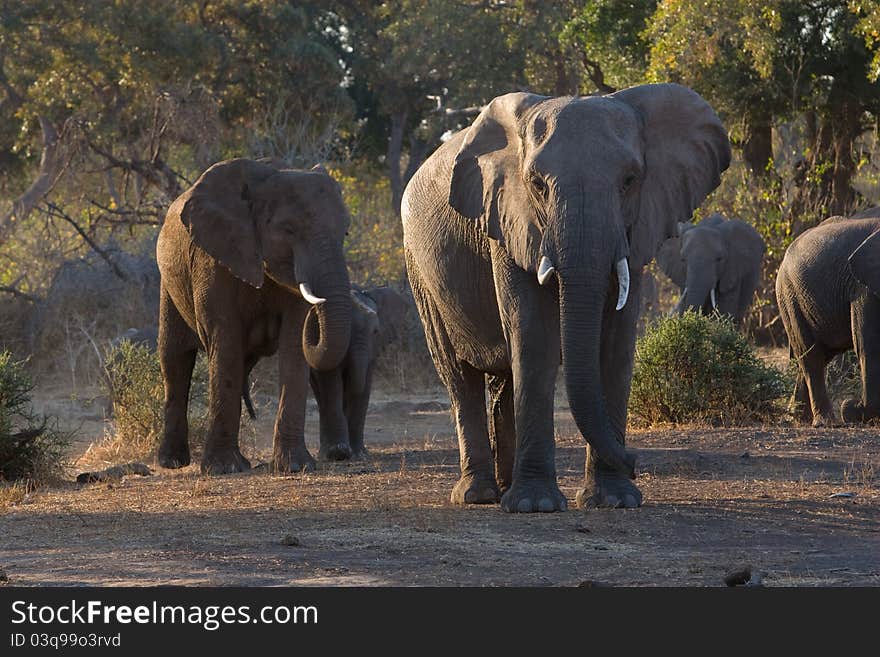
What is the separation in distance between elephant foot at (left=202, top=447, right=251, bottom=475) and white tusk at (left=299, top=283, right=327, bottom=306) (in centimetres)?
127

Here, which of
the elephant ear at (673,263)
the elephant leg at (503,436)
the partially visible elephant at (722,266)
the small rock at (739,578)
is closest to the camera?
the small rock at (739,578)

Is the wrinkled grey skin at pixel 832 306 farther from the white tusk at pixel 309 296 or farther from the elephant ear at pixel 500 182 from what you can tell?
the elephant ear at pixel 500 182

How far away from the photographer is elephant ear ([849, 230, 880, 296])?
43.1 feet

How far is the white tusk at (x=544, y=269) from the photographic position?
23.9 feet

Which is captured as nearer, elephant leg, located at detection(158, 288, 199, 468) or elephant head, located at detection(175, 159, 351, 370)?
elephant head, located at detection(175, 159, 351, 370)

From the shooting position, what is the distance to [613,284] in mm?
7652

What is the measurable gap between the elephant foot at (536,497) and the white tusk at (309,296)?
312cm

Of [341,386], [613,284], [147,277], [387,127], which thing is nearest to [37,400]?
[147,277]

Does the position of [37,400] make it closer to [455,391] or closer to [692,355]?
[692,355]

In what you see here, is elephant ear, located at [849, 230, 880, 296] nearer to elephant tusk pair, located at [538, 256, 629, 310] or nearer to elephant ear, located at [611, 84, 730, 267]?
elephant ear, located at [611, 84, 730, 267]

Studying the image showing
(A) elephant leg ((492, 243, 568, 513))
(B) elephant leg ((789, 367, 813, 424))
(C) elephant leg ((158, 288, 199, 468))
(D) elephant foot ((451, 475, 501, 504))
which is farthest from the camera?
(B) elephant leg ((789, 367, 813, 424))

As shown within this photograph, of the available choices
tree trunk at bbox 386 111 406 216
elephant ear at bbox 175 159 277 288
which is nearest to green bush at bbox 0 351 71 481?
elephant ear at bbox 175 159 277 288

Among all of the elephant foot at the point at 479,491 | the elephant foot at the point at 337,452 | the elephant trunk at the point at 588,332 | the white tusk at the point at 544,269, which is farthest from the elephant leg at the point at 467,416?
the elephant foot at the point at 337,452

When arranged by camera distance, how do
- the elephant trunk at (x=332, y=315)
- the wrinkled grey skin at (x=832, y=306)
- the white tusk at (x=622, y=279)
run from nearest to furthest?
the white tusk at (x=622, y=279) < the elephant trunk at (x=332, y=315) < the wrinkled grey skin at (x=832, y=306)
